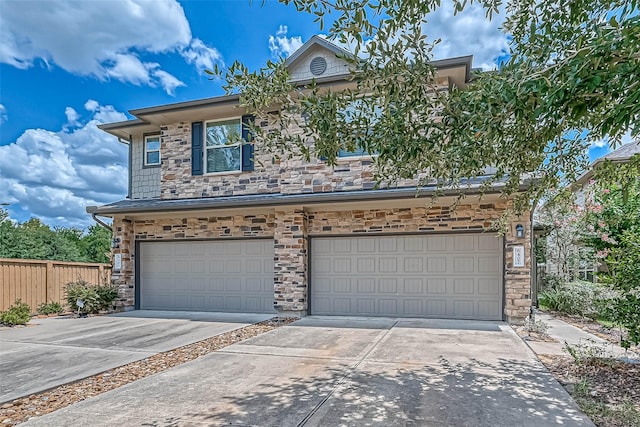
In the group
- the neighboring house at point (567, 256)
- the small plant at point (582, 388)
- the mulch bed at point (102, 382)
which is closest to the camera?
the mulch bed at point (102, 382)

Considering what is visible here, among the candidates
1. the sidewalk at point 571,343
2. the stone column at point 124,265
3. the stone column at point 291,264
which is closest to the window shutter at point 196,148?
the stone column at point 124,265

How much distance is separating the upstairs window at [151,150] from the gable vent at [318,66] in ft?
17.7

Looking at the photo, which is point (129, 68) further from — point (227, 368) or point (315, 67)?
point (227, 368)

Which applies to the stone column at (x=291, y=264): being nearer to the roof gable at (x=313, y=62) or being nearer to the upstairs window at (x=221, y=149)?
the upstairs window at (x=221, y=149)

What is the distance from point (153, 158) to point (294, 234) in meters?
5.87

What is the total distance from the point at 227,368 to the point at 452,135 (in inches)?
170

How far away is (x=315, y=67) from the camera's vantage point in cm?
1270

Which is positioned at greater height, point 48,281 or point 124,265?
point 124,265

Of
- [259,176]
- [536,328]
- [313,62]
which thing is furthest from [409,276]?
[313,62]

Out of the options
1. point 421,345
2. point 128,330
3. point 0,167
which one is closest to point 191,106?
point 128,330

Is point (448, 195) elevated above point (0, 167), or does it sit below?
below

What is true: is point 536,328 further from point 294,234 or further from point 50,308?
point 50,308

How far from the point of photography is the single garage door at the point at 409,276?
955 centimetres

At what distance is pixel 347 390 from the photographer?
15.3 ft
